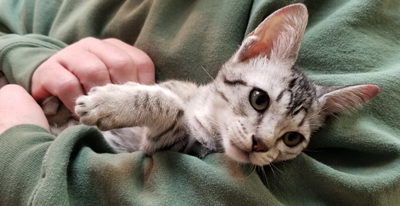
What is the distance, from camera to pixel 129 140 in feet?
2.96

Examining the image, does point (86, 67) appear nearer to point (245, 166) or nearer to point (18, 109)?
point (18, 109)

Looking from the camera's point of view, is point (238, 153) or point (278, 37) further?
point (278, 37)

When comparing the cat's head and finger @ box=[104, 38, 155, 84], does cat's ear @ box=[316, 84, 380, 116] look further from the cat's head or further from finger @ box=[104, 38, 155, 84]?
finger @ box=[104, 38, 155, 84]

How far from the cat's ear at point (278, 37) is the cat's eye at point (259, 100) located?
140 millimetres

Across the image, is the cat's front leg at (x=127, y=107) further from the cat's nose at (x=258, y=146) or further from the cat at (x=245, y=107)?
the cat's nose at (x=258, y=146)

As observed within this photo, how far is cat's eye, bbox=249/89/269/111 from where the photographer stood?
75 centimetres

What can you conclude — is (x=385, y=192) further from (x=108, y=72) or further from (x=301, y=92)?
(x=108, y=72)

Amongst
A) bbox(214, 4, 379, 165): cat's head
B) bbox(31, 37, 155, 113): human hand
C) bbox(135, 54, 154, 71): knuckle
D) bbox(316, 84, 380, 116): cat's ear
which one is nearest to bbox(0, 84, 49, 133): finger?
bbox(31, 37, 155, 113): human hand

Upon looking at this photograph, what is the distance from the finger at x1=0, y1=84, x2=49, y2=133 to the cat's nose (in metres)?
0.57

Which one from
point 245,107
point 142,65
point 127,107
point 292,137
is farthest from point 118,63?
point 292,137

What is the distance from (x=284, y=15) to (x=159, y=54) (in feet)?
1.37

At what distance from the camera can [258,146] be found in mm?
693

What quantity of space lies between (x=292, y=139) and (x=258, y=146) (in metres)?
0.15

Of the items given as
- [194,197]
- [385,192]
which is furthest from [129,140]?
[385,192]
